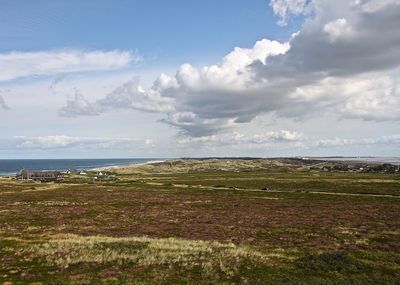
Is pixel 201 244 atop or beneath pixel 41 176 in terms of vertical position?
beneath

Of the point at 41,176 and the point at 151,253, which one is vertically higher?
the point at 41,176

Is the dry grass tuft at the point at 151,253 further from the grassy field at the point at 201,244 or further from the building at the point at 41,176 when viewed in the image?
the building at the point at 41,176

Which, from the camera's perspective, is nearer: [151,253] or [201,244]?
[151,253]

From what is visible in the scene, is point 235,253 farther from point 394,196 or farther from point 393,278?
point 394,196

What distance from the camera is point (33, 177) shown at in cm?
17450

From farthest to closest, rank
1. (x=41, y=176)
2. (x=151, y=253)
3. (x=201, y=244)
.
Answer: (x=41, y=176), (x=201, y=244), (x=151, y=253)

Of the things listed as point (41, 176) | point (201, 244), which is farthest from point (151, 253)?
point (41, 176)


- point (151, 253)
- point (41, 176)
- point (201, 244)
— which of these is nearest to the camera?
point (151, 253)

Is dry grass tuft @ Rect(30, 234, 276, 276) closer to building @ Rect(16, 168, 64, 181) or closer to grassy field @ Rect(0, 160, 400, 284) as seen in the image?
grassy field @ Rect(0, 160, 400, 284)

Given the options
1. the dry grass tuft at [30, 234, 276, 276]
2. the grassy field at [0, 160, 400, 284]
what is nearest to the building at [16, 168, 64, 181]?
the grassy field at [0, 160, 400, 284]

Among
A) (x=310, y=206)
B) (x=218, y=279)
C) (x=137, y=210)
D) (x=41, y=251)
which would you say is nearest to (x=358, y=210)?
(x=310, y=206)

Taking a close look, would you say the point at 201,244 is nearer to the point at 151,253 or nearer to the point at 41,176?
the point at 151,253

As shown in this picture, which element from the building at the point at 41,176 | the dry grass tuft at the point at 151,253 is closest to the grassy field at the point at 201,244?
the dry grass tuft at the point at 151,253

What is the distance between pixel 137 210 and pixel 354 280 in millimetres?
46587
